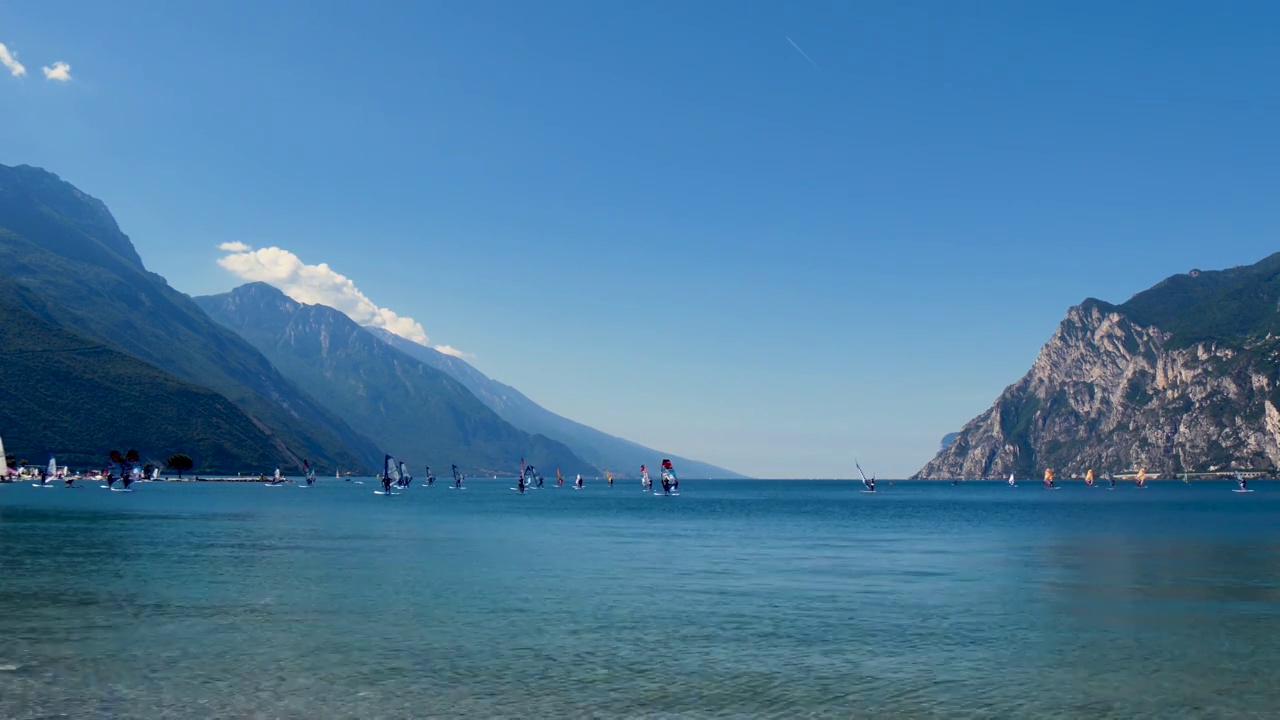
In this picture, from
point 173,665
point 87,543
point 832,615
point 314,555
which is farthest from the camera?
point 87,543

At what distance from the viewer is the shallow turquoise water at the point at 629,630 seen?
29.8 metres

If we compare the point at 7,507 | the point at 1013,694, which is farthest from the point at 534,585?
the point at 7,507

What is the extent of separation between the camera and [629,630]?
140 feet

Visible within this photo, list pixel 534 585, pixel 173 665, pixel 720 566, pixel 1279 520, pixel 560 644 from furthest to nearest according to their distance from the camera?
1. pixel 1279 520
2. pixel 720 566
3. pixel 534 585
4. pixel 560 644
5. pixel 173 665

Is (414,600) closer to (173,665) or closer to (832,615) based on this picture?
(173,665)

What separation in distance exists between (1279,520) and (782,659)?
140643 mm

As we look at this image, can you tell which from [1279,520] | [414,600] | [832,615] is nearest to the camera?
[832,615]

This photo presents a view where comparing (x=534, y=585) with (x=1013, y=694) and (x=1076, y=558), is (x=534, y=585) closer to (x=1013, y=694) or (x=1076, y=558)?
(x=1013, y=694)

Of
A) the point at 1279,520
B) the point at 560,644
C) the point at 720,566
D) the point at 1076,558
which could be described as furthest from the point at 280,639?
the point at 1279,520

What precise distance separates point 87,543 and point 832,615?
69805 mm

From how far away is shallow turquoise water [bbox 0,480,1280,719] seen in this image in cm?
2977

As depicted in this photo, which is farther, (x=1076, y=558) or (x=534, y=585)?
(x=1076, y=558)

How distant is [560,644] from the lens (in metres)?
39.3

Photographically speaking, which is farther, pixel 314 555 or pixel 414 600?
pixel 314 555
